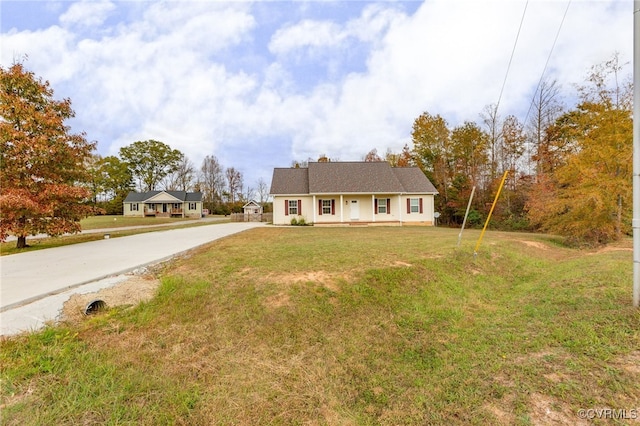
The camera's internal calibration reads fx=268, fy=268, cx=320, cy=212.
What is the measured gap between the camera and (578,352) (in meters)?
2.94

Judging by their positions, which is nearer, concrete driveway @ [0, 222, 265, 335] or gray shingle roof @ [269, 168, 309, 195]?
concrete driveway @ [0, 222, 265, 335]

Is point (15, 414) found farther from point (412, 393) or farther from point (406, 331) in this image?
point (406, 331)

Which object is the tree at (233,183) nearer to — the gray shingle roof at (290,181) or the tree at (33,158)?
the gray shingle roof at (290,181)

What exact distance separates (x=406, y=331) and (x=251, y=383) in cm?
235

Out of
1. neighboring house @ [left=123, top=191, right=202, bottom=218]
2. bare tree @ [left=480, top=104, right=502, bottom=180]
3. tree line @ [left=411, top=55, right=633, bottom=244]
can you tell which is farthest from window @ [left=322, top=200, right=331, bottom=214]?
neighboring house @ [left=123, top=191, right=202, bottom=218]

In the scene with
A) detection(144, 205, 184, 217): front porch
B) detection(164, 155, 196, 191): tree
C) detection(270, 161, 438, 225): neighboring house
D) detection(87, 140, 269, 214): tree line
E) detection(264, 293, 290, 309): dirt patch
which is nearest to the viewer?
detection(264, 293, 290, 309): dirt patch

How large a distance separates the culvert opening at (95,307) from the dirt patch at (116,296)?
0.05m

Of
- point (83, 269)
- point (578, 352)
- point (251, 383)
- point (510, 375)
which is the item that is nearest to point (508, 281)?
point (578, 352)

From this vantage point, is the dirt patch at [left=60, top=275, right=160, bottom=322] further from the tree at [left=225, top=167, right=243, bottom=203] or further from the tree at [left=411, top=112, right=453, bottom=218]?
the tree at [left=225, top=167, right=243, bottom=203]

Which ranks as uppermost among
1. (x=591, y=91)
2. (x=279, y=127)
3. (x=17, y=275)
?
(x=279, y=127)

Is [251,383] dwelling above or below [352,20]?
below

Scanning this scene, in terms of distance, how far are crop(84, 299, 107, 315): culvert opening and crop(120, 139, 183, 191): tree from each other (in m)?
54.3

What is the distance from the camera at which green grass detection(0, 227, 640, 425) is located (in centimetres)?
242

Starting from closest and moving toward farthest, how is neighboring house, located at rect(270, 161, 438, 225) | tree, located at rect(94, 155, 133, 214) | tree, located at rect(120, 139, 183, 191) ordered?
neighboring house, located at rect(270, 161, 438, 225), tree, located at rect(94, 155, 133, 214), tree, located at rect(120, 139, 183, 191)
